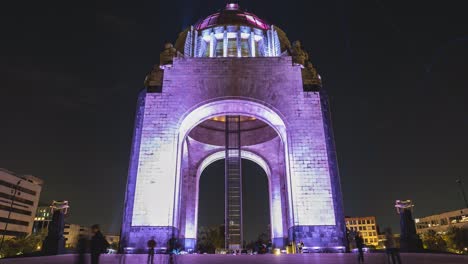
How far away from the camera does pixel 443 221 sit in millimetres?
78375

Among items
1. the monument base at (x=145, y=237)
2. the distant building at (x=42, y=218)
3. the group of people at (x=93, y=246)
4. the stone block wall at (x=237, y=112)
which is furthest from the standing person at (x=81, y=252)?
the distant building at (x=42, y=218)

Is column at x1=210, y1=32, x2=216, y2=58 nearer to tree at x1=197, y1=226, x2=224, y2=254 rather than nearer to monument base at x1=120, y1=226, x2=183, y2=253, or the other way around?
monument base at x1=120, y1=226, x2=183, y2=253

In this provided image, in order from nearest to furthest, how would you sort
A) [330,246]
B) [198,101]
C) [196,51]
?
1. [330,246]
2. [198,101]
3. [196,51]

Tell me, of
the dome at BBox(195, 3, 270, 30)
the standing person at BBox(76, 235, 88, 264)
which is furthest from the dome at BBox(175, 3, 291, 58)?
the standing person at BBox(76, 235, 88, 264)

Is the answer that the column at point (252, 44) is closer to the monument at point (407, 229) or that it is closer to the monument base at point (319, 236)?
the monument base at point (319, 236)

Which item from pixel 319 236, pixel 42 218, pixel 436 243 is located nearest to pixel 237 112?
pixel 319 236

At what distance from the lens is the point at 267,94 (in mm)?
18797

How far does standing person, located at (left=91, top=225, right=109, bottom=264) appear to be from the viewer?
5.94 meters

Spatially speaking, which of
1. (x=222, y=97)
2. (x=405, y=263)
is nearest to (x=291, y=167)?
(x=222, y=97)

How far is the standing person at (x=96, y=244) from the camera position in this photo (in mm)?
5938

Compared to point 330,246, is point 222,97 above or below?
above

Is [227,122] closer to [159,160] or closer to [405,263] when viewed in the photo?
[159,160]

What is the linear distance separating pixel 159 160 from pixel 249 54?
12277 millimetres

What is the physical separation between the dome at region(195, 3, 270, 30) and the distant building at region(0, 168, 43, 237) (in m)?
43.4
